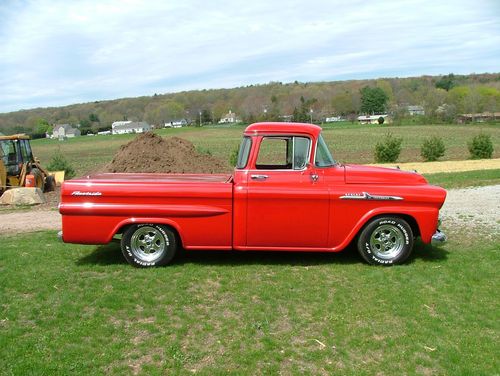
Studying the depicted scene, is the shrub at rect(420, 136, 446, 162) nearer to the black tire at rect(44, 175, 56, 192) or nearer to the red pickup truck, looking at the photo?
the black tire at rect(44, 175, 56, 192)

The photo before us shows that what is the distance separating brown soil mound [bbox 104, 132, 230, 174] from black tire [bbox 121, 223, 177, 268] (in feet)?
27.0

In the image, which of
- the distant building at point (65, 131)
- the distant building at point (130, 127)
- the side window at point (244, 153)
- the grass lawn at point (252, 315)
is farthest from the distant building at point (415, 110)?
the grass lawn at point (252, 315)

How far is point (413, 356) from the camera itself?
4195 mm

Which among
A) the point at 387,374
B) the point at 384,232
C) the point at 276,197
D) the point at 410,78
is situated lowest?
the point at 387,374

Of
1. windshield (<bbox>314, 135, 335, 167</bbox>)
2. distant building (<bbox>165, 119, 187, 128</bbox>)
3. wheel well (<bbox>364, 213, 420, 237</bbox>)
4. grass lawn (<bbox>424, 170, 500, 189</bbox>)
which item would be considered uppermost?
distant building (<bbox>165, 119, 187, 128</bbox>)

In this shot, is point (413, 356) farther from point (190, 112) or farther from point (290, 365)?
point (190, 112)

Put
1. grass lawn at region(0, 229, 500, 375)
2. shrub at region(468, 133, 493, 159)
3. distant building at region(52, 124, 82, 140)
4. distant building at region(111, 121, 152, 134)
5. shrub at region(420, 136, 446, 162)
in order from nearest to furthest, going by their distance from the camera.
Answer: grass lawn at region(0, 229, 500, 375) < shrub at region(468, 133, 493, 159) < shrub at region(420, 136, 446, 162) < distant building at region(52, 124, 82, 140) < distant building at region(111, 121, 152, 134)

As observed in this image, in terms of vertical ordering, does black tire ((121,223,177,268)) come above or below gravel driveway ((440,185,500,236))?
above

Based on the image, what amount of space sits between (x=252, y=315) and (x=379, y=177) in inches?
111

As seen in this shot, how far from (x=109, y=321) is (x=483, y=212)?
8.44m

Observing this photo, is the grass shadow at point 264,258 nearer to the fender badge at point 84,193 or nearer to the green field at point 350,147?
the fender badge at point 84,193

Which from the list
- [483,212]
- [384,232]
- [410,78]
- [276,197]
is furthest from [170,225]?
[410,78]

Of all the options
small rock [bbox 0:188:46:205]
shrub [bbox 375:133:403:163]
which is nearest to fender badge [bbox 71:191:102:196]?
small rock [bbox 0:188:46:205]

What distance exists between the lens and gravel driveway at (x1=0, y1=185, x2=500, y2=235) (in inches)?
362
